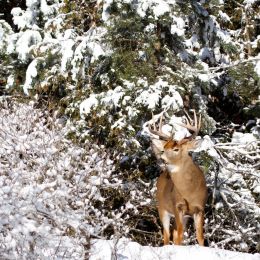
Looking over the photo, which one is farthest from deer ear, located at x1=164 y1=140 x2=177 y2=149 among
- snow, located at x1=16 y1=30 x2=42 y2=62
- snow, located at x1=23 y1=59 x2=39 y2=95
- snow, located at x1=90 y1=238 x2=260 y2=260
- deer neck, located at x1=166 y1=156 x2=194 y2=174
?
snow, located at x1=16 y1=30 x2=42 y2=62

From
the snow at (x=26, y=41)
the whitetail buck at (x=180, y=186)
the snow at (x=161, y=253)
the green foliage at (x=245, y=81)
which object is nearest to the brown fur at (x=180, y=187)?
the whitetail buck at (x=180, y=186)

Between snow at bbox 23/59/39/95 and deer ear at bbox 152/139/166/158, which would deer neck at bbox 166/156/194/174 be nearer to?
deer ear at bbox 152/139/166/158

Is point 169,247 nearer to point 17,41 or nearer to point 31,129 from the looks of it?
point 31,129

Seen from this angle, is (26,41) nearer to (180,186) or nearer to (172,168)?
(172,168)

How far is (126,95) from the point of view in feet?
34.7

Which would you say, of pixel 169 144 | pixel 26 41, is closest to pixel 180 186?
Result: pixel 169 144

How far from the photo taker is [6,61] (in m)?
12.9

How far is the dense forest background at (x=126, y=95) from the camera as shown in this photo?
33.9 ft

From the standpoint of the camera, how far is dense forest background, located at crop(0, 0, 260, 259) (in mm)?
10328

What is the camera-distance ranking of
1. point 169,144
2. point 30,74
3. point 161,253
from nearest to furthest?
point 161,253 → point 169,144 → point 30,74

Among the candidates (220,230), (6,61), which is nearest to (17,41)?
(6,61)

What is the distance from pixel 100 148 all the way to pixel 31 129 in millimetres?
1209

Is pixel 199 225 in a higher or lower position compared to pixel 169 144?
lower

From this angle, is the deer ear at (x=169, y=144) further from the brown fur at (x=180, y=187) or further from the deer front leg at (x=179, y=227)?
the deer front leg at (x=179, y=227)
